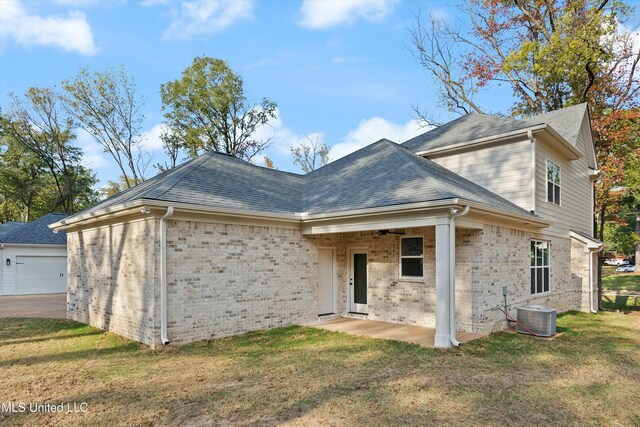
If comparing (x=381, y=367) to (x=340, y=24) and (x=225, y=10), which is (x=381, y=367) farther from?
(x=340, y=24)

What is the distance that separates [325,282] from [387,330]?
2534mm

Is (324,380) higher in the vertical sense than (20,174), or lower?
lower

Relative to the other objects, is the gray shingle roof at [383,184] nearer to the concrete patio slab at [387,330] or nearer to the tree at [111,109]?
the concrete patio slab at [387,330]

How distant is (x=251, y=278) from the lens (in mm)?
9305

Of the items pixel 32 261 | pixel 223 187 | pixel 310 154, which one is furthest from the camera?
pixel 310 154

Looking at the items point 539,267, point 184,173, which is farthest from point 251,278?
point 539,267

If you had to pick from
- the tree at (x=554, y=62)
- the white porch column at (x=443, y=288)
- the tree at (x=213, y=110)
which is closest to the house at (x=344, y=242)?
the white porch column at (x=443, y=288)

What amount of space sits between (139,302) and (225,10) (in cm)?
960

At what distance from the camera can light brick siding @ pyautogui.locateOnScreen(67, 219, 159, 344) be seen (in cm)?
794

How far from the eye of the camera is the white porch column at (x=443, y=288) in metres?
7.81

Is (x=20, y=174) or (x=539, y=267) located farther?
(x=20, y=174)

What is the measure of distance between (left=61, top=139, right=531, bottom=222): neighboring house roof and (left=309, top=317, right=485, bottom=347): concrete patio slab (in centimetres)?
291

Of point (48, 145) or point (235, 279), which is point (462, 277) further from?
point (48, 145)

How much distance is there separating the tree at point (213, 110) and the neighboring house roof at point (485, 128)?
18.7 m
